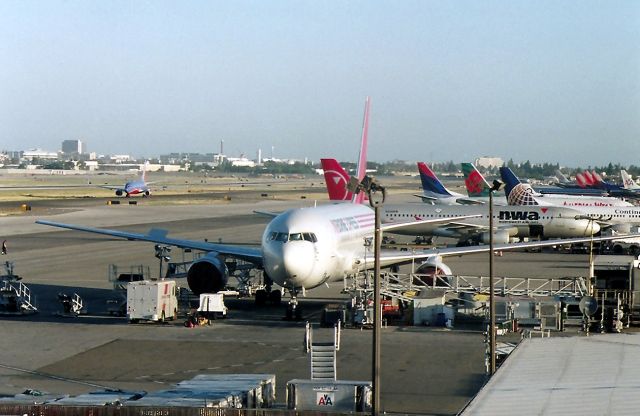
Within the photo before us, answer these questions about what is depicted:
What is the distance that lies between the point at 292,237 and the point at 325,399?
16522mm

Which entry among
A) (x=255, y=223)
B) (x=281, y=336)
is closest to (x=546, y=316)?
(x=281, y=336)

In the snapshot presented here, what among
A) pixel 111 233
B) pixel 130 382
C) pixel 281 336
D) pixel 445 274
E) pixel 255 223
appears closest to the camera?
pixel 130 382

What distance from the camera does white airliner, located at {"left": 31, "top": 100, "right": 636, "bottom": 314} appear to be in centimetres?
4300

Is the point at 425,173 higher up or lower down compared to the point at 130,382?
higher up

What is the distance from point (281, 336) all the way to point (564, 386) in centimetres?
2033

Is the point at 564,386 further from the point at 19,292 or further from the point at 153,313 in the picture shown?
the point at 19,292

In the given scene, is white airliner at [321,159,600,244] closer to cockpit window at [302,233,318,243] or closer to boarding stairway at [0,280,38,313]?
boarding stairway at [0,280,38,313]

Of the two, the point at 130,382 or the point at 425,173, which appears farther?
the point at 425,173

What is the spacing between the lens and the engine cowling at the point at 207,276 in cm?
4903

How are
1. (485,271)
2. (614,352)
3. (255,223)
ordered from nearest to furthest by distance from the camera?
(614,352)
(485,271)
(255,223)

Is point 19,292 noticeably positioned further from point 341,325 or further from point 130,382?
point 130,382

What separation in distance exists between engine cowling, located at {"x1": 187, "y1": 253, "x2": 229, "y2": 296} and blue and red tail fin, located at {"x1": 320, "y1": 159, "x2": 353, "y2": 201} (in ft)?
84.5

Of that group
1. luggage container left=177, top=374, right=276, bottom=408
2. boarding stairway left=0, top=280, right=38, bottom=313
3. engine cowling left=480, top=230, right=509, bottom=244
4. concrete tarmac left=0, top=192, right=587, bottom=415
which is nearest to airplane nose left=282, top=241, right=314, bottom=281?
concrete tarmac left=0, top=192, right=587, bottom=415

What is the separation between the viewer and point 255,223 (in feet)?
364
